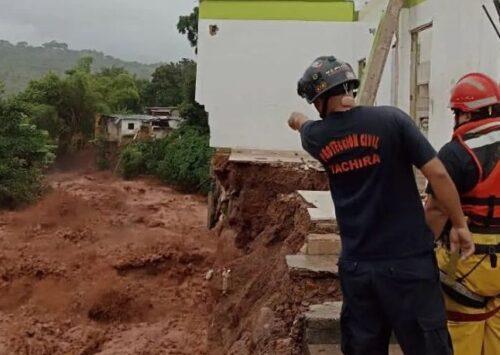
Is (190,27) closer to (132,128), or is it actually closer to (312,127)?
(132,128)

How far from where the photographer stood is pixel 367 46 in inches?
436

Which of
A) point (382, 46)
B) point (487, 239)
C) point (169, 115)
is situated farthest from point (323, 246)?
point (169, 115)

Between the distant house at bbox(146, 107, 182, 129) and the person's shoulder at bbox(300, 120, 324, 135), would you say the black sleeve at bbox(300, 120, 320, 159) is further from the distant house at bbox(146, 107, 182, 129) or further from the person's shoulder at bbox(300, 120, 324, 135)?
the distant house at bbox(146, 107, 182, 129)

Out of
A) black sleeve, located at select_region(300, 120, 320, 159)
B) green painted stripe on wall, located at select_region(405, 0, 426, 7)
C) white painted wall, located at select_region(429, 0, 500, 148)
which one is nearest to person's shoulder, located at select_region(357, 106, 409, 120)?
black sleeve, located at select_region(300, 120, 320, 159)

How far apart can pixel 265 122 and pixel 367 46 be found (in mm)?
2333

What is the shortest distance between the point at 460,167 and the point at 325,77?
28.6 inches

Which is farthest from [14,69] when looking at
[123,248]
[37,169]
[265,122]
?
[265,122]

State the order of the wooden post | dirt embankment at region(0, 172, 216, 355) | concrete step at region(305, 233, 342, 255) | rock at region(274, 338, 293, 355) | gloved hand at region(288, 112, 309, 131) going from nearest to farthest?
gloved hand at region(288, 112, 309, 131) < rock at region(274, 338, 293, 355) < concrete step at region(305, 233, 342, 255) < the wooden post < dirt embankment at region(0, 172, 216, 355)

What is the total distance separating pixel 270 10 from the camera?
456 inches

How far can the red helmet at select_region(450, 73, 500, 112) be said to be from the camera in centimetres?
292

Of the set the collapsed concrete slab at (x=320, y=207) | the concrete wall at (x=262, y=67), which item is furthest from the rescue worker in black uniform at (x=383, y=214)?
the concrete wall at (x=262, y=67)

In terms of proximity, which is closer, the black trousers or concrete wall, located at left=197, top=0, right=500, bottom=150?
the black trousers

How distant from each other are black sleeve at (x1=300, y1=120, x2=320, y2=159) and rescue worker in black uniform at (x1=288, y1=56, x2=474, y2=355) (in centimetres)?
2

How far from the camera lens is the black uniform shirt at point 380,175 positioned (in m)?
2.69
